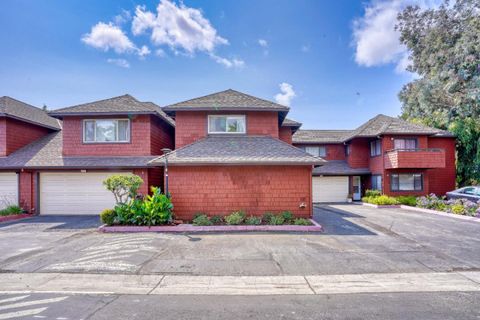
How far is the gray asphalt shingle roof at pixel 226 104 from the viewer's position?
526 inches

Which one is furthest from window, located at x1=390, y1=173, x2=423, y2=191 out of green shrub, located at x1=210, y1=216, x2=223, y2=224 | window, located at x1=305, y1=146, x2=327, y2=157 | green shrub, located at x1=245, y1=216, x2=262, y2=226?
green shrub, located at x1=210, y1=216, x2=223, y2=224

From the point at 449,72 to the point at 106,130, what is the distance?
29.3 meters

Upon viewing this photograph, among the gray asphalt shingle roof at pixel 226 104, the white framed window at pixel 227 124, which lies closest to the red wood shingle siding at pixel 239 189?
the white framed window at pixel 227 124

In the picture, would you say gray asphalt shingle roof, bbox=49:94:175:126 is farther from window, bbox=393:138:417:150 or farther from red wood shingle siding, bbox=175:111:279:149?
window, bbox=393:138:417:150

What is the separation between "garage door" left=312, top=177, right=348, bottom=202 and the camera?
68.5 ft

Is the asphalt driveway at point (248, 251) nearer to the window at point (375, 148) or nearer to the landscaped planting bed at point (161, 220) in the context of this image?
the landscaped planting bed at point (161, 220)

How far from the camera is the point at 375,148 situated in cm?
2039

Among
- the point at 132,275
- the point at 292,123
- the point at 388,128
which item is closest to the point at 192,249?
the point at 132,275

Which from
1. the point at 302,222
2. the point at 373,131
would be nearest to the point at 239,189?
the point at 302,222

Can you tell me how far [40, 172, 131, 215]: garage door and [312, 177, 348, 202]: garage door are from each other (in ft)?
50.7

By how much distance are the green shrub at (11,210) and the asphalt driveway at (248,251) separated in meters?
2.45

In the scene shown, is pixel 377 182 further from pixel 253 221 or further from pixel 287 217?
pixel 253 221

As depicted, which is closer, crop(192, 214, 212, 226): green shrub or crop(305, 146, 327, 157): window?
crop(192, 214, 212, 226): green shrub

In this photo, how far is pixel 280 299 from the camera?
4547 millimetres
